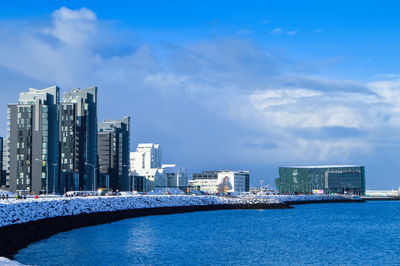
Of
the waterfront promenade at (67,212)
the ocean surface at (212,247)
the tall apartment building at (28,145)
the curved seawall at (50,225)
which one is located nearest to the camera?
the ocean surface at (212,247)

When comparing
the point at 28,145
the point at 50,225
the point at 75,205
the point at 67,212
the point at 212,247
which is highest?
the point at 28,145

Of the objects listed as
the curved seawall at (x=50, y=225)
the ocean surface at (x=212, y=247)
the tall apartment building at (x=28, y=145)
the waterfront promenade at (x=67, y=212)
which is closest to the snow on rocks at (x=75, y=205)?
the waterfront promenade at (x=67, y=212)

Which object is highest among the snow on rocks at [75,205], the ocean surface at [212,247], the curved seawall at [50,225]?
the snow on rocks at [75,205]

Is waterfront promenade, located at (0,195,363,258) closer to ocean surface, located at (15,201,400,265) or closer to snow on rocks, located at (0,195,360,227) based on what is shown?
snow on rocks, located at (0,195,360,227)

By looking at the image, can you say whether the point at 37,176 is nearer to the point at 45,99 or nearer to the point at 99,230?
the point at 45,99

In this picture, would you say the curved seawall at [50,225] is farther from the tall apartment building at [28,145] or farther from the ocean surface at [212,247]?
the tall apartment building at [28,145]

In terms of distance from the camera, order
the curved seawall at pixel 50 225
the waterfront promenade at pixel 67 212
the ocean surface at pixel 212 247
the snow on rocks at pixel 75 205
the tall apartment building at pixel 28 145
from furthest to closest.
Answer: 1. the tall apartment building at pixel 28 145
2. the snow on rocks at pixel 75 205
3. the waterfront promenade at pixel 67 212
4. the curved seawall at pixel 50 225
5. the ocean surface at pixel 212 247

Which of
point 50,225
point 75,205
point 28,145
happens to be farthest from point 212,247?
point 28,145

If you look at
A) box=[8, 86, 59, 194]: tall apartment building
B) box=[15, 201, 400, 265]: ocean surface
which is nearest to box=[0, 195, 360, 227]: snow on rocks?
box=[15, 201, 400, 265]: ocean surface

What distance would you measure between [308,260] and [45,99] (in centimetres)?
14030

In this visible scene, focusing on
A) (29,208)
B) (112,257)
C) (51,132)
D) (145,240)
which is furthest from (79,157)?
(112,257)

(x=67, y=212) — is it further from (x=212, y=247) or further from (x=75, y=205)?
(x=212, y=247)

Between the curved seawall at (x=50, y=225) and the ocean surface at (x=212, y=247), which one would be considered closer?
the ocean surface at (x=212, y=247)

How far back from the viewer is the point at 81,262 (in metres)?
49.3
